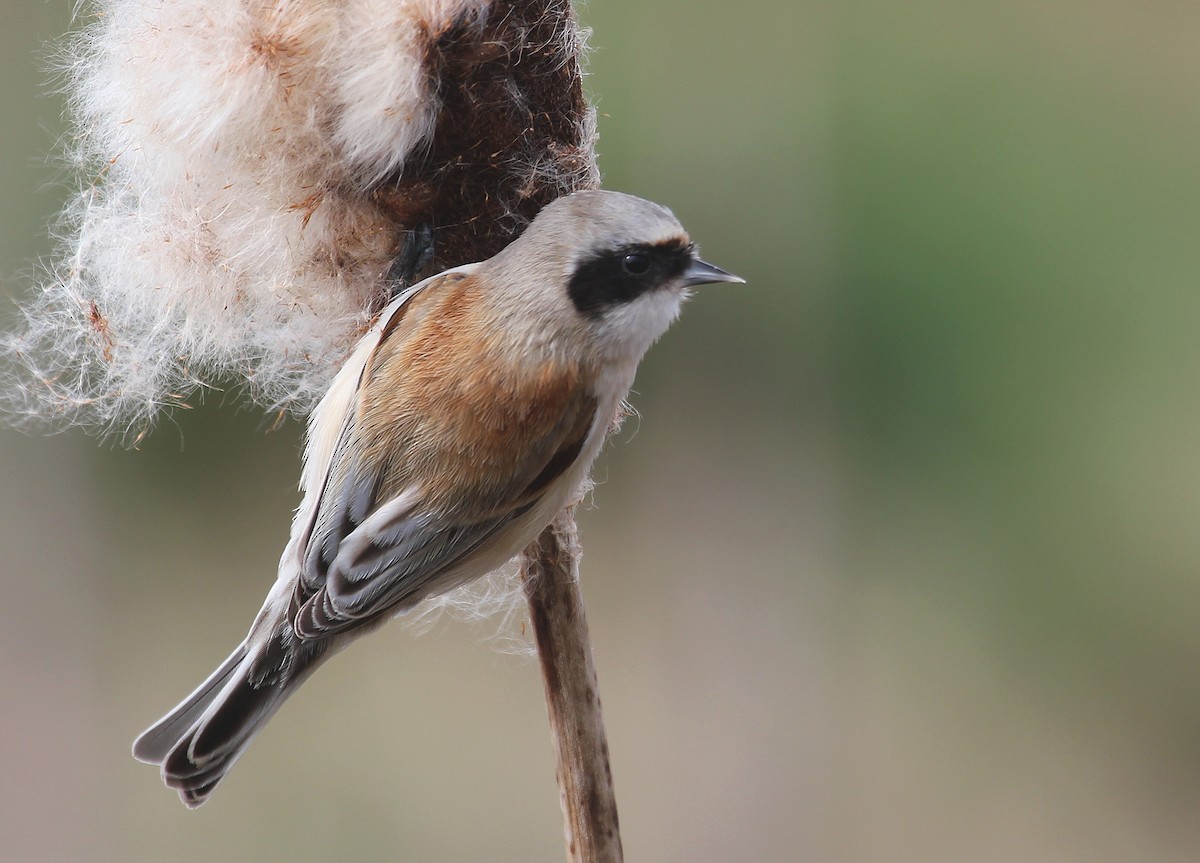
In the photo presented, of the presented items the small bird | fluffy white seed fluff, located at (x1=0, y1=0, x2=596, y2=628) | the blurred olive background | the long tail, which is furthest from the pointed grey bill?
the blurred olive background

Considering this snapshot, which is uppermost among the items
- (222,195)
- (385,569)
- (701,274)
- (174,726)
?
(222,195)

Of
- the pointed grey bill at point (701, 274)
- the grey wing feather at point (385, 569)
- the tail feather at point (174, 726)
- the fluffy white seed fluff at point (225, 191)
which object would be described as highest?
the fluffy white seed fluff at point (225, 191)

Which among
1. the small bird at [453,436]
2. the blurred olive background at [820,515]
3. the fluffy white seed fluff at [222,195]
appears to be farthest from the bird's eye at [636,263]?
the blurred olive background at [820,515]

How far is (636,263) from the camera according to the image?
873 mm

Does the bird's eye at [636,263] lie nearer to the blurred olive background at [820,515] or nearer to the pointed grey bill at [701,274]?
the pointed grey bill at [701,274]

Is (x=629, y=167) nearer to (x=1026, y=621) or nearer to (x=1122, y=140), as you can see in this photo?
(x=1122, y=140)

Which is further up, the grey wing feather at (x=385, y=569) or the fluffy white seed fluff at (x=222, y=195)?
the fluffy white seed fluff at (x=222, y=195)

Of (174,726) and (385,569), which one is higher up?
(385,569)

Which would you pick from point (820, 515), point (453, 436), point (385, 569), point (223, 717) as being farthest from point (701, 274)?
point (820, 515)

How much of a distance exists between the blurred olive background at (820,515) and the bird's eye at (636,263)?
131 cm

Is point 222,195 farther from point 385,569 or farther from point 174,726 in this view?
point 174,726

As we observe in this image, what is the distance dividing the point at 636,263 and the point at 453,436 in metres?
0.22

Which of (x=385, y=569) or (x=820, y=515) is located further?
(x=820, y=515)

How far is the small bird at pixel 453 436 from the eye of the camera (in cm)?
85
